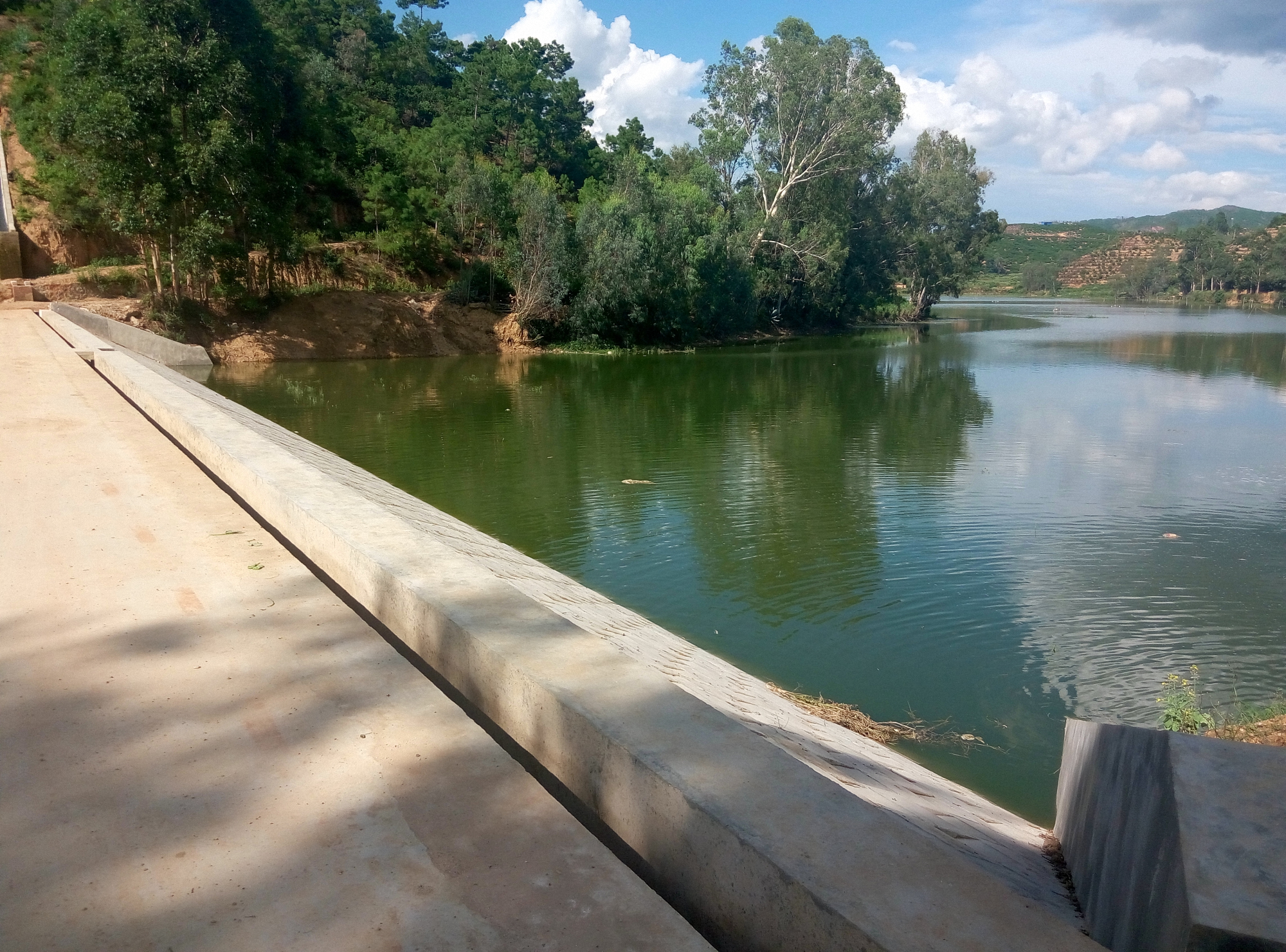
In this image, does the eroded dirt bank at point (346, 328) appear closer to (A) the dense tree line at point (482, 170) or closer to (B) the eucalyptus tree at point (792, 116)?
(A) the dense tree line at point (482, 170)

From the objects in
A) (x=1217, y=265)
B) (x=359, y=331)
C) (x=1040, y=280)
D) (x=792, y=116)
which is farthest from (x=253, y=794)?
(x=1040, y=280)

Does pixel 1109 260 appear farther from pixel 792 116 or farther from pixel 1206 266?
pixel 792 116

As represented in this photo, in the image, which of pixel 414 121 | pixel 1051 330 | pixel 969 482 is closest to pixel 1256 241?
pixel 1051 330

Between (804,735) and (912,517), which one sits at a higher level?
(804,735)

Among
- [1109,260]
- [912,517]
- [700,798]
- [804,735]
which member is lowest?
[912,517]

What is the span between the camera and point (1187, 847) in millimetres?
2117

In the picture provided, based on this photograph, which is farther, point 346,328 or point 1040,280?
point 1040,280

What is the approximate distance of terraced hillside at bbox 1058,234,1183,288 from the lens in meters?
145

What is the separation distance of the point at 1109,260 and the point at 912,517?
168 m

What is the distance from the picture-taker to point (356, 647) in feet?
→ 12.1

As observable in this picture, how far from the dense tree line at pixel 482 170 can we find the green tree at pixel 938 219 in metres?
0.19

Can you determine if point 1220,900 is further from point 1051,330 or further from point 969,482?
point 1051,330

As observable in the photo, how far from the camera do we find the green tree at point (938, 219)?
58281 mm

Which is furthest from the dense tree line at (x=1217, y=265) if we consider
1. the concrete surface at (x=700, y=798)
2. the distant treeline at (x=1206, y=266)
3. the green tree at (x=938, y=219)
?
the concrete surface at (x=700, y=798)
